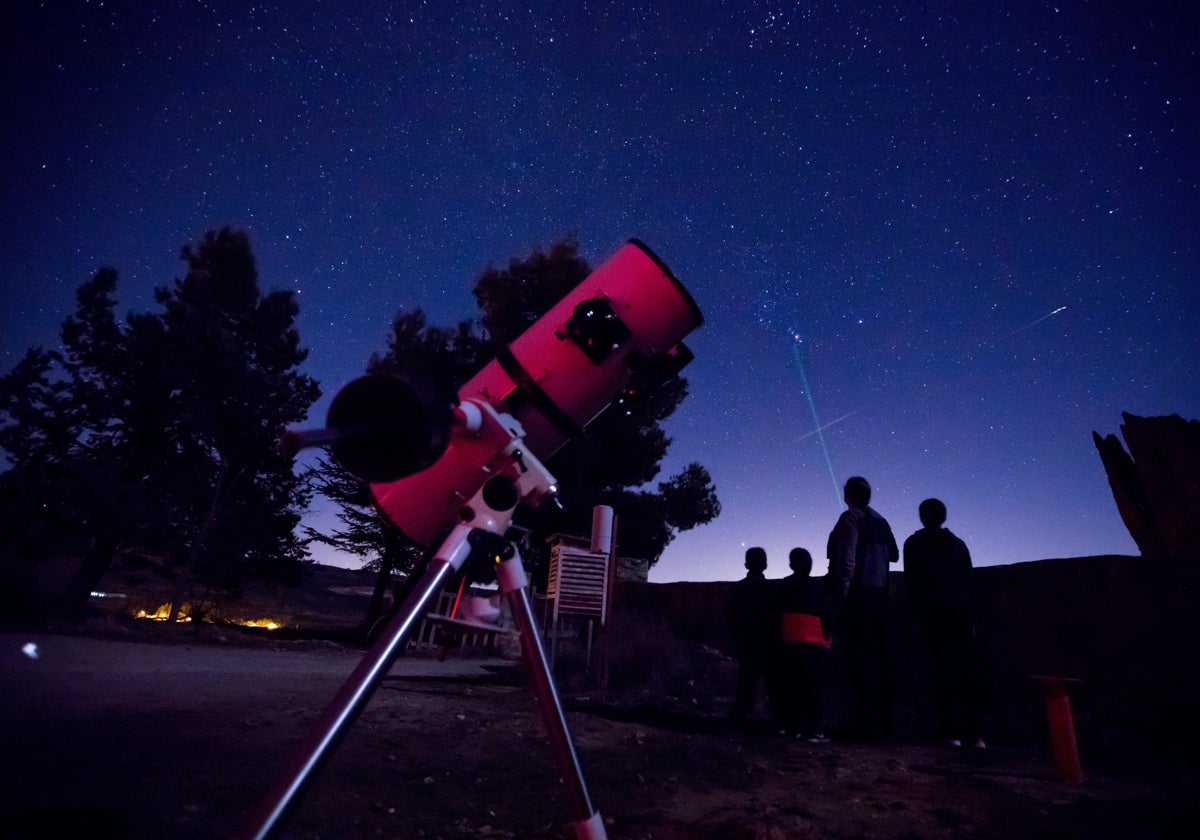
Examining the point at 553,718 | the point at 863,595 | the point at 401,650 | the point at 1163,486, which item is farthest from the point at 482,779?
the point at 1163,486

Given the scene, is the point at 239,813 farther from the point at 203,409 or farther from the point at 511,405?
the point at 203,409

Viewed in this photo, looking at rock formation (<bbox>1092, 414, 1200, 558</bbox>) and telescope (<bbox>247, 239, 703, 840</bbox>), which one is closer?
telescope (<bbox>247, 239, 703, 840</bbox>)

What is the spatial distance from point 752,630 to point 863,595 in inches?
45.0

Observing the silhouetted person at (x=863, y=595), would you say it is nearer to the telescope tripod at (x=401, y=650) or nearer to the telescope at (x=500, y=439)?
the telescope at (x=500, y=439)

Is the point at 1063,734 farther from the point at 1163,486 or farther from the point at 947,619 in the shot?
the point at 1163,486

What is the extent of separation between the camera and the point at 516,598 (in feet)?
5.39

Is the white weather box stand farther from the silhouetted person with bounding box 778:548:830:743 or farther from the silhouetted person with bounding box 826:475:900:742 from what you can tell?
the silhouetted person with bounding box 826:475:900:742

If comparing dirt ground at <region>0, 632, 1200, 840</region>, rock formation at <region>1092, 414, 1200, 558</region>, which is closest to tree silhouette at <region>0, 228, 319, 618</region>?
dirt ground at <region>0, 632, 1200, 840</region>

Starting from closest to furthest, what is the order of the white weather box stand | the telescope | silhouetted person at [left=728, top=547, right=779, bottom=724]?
the telescope → silhouetted person at [left=728, top=547, right=779, bottom=724] → the white weather box stand

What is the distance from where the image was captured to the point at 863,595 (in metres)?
5.61

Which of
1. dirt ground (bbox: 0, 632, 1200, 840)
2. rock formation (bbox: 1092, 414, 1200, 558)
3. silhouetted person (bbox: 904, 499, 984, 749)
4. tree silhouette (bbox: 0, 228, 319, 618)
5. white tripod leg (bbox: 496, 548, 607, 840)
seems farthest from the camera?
tree silhouette (bbox: 0, 228, 319, 618)

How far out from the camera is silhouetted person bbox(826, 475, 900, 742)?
5398mm

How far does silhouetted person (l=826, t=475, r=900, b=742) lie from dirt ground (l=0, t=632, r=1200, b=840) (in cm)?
64

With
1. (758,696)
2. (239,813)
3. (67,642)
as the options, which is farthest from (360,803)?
(67,642)
